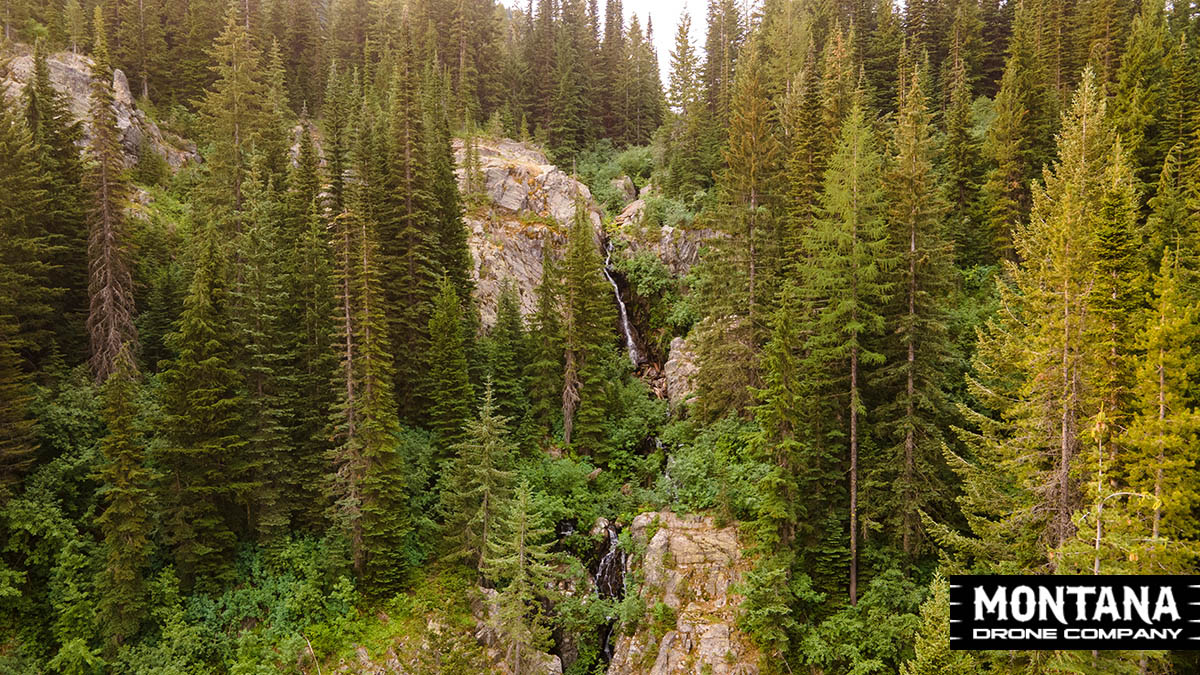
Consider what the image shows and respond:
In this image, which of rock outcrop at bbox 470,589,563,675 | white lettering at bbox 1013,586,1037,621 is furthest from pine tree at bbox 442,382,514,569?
white lettering at bbox 1013,586,1037,621

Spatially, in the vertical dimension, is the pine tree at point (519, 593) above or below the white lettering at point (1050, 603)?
below

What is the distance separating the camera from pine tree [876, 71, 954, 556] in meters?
Result: 21.6

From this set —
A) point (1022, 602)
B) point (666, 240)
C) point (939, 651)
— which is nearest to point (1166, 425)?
point (1022, 602)

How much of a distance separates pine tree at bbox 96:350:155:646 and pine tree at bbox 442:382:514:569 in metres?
11.3

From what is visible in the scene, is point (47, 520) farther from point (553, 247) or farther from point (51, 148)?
point (553, 247)

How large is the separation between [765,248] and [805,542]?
13746mm

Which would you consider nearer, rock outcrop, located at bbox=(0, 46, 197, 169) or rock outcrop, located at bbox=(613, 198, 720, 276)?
rock outcrop, located at bbox=(0, 46, 197, 169)

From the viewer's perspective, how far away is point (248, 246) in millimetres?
28141

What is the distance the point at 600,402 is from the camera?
114 feet

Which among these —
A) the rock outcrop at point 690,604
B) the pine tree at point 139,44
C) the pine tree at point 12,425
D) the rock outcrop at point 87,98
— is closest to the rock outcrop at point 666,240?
the rock outcrop at point 690,604

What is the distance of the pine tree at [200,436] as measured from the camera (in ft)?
78.0

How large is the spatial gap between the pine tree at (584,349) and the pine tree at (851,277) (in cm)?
1348

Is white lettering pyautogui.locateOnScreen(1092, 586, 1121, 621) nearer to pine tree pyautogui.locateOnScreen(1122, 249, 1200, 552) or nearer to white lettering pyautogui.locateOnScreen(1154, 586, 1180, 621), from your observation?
white lettering pyautogui.locateOnScreen(1154, 586, 1180, 621)

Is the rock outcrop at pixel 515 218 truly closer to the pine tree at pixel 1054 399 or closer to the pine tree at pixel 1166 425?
the pine tree at pixel 1054 399
